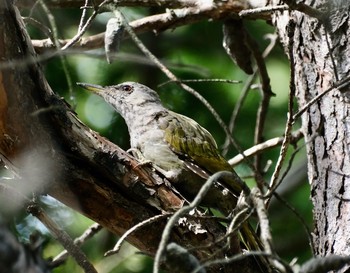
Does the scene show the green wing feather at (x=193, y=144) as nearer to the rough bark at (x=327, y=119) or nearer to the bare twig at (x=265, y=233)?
the rough bark at (x=327, y=119)

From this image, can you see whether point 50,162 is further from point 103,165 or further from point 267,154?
point 267,154

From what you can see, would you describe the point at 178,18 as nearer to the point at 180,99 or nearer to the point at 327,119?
the point at 180,99

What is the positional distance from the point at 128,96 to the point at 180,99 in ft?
2.66

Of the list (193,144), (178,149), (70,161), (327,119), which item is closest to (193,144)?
(193,144)

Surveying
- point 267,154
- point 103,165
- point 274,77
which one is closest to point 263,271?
point 103,165

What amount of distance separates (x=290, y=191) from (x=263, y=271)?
6.44 ft

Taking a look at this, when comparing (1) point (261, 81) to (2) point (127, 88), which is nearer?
(1) point (261, 81)

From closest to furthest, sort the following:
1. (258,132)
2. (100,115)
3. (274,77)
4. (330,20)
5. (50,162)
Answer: (50,162) < (330,20) < (258,132) < (100,115) < (274,77)

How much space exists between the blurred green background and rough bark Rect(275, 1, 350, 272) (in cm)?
152

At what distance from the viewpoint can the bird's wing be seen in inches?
209

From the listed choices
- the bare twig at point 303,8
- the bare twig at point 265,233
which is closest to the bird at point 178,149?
the bare twig at point 303,8

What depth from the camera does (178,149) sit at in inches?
213

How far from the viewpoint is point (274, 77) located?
7742 mm

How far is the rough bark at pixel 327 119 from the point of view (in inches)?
175
